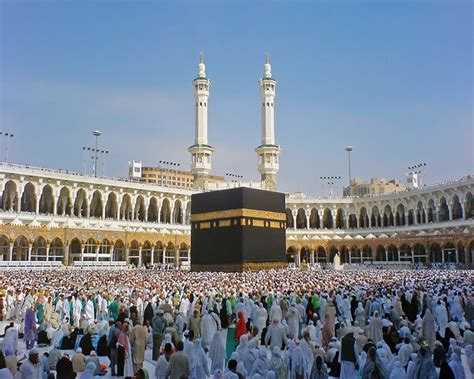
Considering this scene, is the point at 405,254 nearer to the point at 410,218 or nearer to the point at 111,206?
the point at 410,218

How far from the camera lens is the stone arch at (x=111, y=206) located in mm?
34344

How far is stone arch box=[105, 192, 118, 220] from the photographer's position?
3434cm

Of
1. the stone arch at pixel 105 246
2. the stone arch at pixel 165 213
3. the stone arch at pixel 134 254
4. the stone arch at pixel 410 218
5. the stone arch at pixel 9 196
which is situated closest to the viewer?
the stone arch at pixel 9 196

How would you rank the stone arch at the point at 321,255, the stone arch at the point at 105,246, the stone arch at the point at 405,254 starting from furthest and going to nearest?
1. the stone arch at the point at 321,255
2. the stone arch at the point at 405,254
3. the stone arch at the point at 105,246

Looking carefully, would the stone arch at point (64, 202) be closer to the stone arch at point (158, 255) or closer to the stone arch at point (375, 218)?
the stone arch at point (158, 255)

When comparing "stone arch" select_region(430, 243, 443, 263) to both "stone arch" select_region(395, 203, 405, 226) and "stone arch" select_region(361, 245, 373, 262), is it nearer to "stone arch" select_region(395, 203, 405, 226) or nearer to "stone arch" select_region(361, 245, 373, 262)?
"stone arch" select_region(395, 203, 405, 226)

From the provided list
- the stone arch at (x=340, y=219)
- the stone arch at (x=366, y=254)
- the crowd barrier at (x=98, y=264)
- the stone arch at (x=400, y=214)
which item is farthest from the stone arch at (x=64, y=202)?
the stone arch at (x=400, y=214)

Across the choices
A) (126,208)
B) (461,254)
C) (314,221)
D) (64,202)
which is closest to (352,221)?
(314,221)

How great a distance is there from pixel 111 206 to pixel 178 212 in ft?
19.2

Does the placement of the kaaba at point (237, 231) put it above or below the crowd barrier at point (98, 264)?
above

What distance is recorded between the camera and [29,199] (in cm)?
3155

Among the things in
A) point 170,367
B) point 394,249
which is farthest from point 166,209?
point 170,367

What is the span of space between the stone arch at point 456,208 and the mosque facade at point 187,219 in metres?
0.10

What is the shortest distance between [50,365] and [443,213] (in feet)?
109
